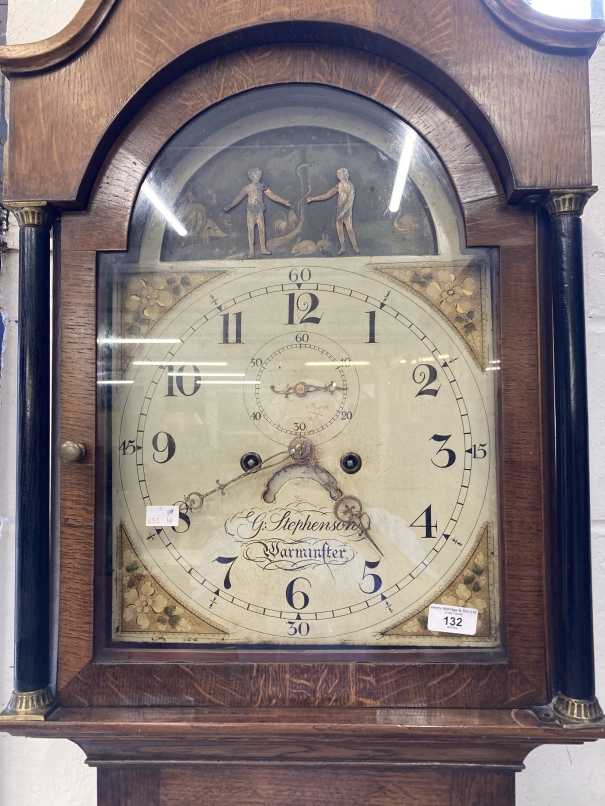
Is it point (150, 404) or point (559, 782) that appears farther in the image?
point (559, 782)

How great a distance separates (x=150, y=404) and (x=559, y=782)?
84 centimetres

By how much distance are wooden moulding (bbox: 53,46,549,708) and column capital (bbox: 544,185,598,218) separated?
3 cm

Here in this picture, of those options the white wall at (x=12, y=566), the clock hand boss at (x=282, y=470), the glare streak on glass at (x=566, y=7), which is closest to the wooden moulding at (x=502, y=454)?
the clock hand boss at (x=282, y=470)

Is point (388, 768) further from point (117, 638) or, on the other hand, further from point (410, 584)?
point (117, 638)

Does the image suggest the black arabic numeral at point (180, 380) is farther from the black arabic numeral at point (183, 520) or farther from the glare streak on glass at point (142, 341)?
the black arabic numeral at point (183, 520)

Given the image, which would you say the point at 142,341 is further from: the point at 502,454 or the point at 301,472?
the point at 502,454

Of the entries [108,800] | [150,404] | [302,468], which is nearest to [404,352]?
[302,468]

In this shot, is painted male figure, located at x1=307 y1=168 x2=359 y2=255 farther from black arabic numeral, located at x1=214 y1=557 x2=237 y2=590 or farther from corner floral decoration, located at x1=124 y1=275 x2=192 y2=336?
black arabic numeral, located at x1=214 y1=557 x2=237 y2=590

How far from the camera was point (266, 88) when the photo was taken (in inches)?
32.0

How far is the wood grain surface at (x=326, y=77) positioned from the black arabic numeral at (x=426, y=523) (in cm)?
41

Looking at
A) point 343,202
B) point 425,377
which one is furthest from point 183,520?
point 343,202

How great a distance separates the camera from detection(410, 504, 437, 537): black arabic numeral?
0.81 m

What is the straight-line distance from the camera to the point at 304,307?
2.76 feet

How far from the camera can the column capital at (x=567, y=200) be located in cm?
75
